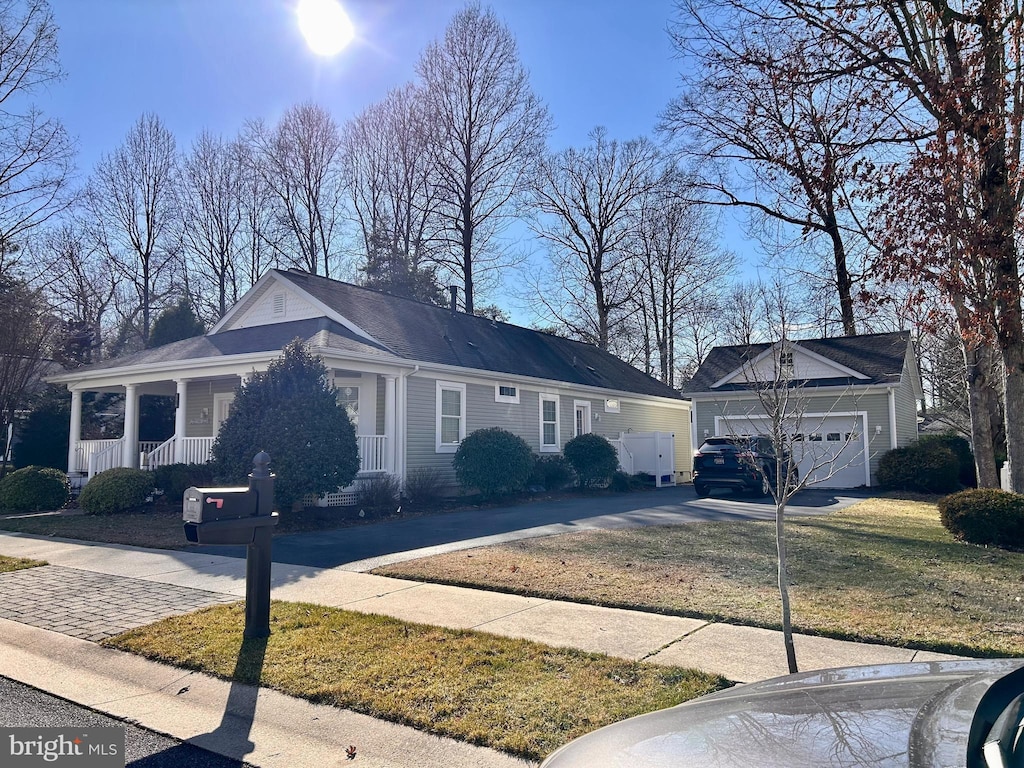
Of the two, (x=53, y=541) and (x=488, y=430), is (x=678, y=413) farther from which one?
(x=53, y=541)

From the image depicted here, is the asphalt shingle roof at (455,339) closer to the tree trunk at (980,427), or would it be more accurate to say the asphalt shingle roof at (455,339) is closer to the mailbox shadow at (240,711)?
the tree trunk at (980,427)

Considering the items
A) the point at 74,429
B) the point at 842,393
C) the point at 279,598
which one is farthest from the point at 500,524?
the point at 74,429

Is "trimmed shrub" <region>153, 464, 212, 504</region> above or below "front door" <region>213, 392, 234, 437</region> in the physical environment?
below

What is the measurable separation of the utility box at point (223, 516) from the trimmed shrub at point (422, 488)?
32.7 feet

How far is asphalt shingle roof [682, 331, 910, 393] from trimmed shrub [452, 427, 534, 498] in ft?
28.5

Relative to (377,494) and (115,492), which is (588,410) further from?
(115,492)

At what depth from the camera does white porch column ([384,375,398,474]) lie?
15.9 metres

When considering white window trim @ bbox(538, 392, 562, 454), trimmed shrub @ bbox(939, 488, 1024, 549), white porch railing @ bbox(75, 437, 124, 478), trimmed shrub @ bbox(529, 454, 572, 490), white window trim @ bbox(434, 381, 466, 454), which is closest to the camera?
trimmed shrub @ bbox(939, 488, 1024, 549)

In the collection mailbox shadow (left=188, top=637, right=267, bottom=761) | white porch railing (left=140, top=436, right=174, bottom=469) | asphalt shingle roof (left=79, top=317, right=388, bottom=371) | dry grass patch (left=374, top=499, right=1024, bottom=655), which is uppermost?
asphalt shingle roof (left=79, top=317, right=388, bottom=371)

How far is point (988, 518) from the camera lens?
9.77 meters

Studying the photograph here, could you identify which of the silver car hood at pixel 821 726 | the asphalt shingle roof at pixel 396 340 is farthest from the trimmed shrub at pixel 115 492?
the silver car hood at pixel 821 726

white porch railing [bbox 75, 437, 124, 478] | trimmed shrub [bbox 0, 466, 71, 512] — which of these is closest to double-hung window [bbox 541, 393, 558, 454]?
white porch railing [bbox 75, 437, 124, 478]

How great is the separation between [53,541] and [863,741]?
12587 mm

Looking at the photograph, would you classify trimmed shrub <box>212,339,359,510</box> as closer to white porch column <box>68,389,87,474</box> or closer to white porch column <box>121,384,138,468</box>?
white porch column <box>121,384,138,468</box>
